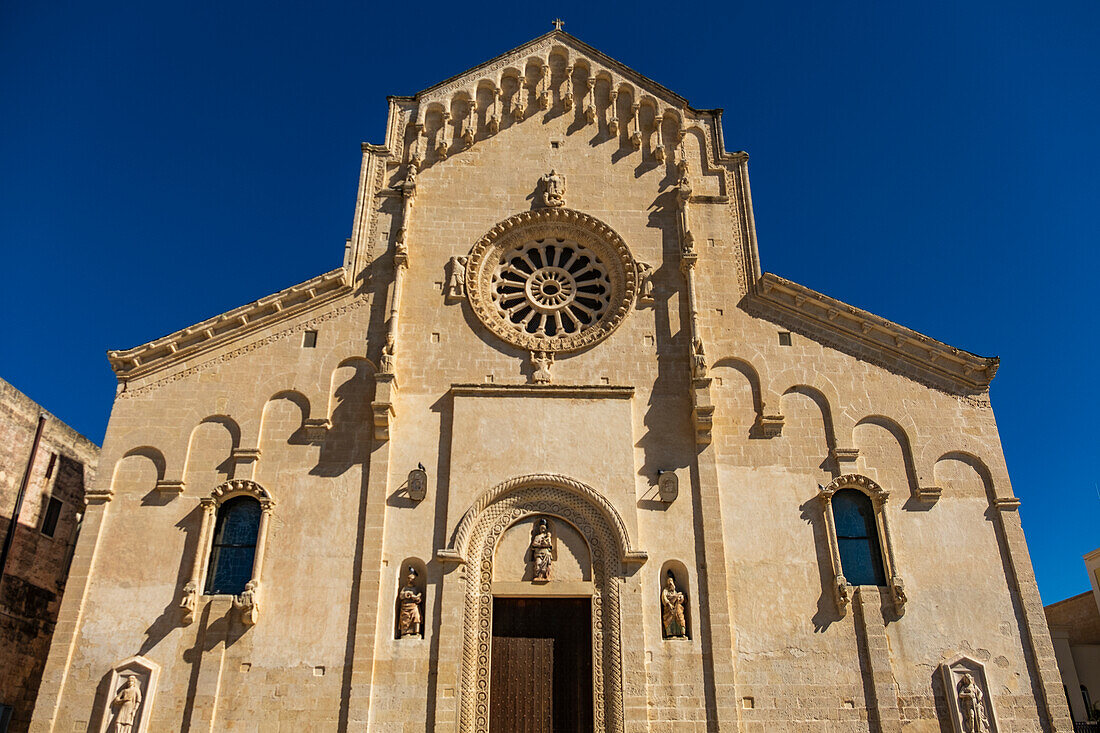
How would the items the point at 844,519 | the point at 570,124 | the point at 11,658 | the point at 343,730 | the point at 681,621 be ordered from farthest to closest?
1. the point at 570,124
2. the point at 11,658
3. the point at 844,519
4. the point at 681,621
5. the point at 343,730

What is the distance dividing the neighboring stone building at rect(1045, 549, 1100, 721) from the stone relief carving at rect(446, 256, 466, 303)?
1785 centimetres

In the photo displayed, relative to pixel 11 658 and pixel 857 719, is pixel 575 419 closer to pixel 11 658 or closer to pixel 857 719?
pixel 857 719

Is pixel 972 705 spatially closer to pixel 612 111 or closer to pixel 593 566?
pixel 593 566

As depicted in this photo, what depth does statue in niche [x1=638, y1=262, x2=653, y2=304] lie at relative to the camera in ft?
66.9

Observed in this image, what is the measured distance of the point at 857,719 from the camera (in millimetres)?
16250

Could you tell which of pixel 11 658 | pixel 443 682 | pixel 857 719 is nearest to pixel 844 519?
pixel 857 719

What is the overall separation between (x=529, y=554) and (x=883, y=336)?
9319 millimetres

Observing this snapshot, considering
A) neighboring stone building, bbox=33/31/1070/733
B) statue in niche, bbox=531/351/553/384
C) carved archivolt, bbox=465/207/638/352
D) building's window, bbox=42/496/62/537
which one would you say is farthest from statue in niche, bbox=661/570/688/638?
building's window, bbox=42/496/62/537

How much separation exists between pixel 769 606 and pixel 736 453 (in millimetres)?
3230

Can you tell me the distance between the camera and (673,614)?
17.0 m

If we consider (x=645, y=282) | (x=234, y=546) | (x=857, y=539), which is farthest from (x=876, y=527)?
(x=234, y=546)

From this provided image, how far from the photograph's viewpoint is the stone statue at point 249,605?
16.7m

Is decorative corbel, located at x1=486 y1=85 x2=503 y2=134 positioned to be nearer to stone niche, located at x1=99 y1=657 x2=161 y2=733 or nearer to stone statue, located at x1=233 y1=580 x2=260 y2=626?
stone statue, located at x1=233 y1=580 x2=260 y2=626

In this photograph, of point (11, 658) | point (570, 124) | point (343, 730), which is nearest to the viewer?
point (343, 730)
